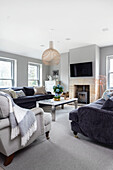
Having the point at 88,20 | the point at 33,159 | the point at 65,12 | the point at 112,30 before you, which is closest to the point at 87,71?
the point at 112,30

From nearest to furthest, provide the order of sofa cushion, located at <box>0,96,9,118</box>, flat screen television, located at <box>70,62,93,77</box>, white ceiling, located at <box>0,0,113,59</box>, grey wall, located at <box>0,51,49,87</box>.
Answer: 1. sofa cushion, located at <box>0,96,9,118</box>
2. white ceiling, located at <box>0,0,113,59</box>
3. flat screen television, located at <box>70,62,93,77</box>
4. grey wall, located at <box>0,51,49,87</box>

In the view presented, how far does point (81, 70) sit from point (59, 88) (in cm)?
223

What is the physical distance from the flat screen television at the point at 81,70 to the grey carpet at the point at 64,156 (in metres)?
3.74

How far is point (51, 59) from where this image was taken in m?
3.91

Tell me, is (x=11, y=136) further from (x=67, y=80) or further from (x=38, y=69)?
(x=38, y=69)

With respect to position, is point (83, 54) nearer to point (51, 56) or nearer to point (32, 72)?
point (51, 56)

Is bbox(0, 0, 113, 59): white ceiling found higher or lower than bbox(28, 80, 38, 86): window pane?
higher

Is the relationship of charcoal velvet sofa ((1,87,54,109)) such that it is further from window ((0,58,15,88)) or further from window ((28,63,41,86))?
window ((28,63,41,86))

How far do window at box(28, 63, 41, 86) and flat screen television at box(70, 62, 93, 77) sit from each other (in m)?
2.52

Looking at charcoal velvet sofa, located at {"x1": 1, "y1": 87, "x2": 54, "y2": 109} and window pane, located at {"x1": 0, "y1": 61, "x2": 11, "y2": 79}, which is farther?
window pane, located at {"x1": 0, "y1": 61, "x2": 11, "y2": 79}

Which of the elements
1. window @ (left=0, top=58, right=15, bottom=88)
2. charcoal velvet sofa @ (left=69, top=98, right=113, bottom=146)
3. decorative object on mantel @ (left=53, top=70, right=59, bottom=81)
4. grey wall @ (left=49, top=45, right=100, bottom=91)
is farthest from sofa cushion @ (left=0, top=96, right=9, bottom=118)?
decorative object on mantel @ (left=53, top=70, right=59, bottom=81)

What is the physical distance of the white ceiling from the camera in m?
2.55

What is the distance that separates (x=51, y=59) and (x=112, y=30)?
2132mm

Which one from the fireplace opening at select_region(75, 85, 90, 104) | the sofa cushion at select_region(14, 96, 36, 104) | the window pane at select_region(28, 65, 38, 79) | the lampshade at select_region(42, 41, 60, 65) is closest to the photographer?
the lampshade at select_region(42, 41, 60, 65)
